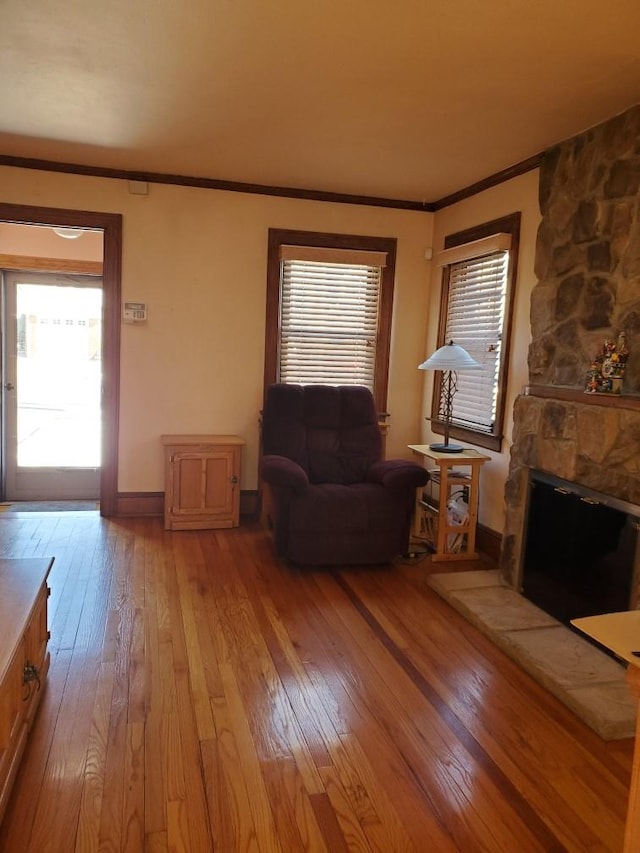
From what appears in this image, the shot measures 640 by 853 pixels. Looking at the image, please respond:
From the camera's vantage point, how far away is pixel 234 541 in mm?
4289

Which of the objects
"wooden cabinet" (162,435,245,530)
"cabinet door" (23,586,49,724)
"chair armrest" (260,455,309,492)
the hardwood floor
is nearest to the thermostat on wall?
"wooden cabinet" (162,435,245,530)

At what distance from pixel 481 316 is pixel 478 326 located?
0.24 ft

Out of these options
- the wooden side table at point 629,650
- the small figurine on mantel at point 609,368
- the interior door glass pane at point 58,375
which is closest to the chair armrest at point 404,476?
the small figurine on mantel at point 609,368

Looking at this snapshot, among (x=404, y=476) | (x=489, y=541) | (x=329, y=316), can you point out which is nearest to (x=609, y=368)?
(x=404, y=476)

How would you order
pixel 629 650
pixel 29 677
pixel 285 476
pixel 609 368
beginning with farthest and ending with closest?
pixel 285 476
pixel 609 368
pixel 29 677
pixel 629 650

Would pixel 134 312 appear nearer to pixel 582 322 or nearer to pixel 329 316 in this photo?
pixel 329 316

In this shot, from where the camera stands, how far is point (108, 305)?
14.7 ft

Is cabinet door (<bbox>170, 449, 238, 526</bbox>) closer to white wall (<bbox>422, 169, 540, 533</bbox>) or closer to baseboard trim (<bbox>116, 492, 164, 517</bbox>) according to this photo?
baseboard trim (<bbox>116, 492, 164, 517</bbox>)

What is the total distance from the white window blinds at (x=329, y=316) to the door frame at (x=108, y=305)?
122 cm

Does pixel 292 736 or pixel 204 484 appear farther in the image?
pixel 204 484

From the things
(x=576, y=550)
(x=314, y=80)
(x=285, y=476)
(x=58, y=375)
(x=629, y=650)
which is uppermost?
(x=314, y=80)

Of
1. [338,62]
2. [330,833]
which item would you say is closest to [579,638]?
[330,833]

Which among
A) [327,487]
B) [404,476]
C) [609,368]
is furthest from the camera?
[327,487]

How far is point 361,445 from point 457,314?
1.25m
